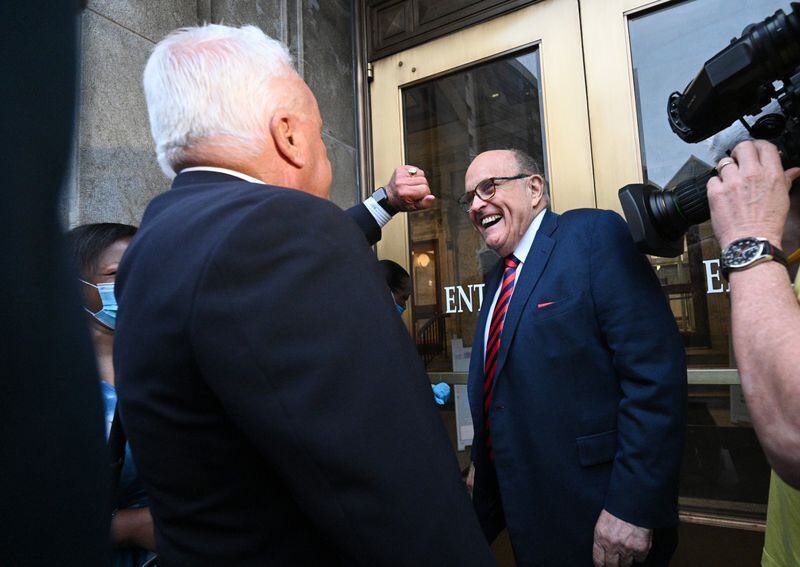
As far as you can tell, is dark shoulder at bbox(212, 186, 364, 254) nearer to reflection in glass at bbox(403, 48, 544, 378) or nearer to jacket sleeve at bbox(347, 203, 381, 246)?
jacket sleeve at bbox(347, 203, 381, 246)

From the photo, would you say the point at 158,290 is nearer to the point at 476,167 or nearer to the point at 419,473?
the point at 419,473

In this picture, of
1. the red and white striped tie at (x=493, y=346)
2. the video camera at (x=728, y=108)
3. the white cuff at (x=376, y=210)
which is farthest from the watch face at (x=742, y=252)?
the white cuff at (x=376, y=210)

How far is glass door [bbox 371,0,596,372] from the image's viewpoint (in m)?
2.39

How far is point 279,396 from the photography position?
607 mm

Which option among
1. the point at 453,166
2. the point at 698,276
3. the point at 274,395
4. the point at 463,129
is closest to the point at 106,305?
the point at 274,395

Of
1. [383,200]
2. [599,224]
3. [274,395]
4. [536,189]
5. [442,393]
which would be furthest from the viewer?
[442,393]

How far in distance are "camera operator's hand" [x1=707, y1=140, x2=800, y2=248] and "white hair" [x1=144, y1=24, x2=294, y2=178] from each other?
0.87m

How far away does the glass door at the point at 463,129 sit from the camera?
2.39m

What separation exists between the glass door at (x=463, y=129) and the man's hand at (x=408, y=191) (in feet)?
2.75

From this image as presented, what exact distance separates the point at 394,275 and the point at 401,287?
8 centimetres

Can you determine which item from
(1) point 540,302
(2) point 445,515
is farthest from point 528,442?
(2) point 445,515

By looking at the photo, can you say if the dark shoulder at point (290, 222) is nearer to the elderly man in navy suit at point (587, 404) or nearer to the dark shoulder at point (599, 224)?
the elderly man in navy suit at point (587, 404)

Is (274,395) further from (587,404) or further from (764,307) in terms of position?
(587,404)

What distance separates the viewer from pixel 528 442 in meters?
1.60
